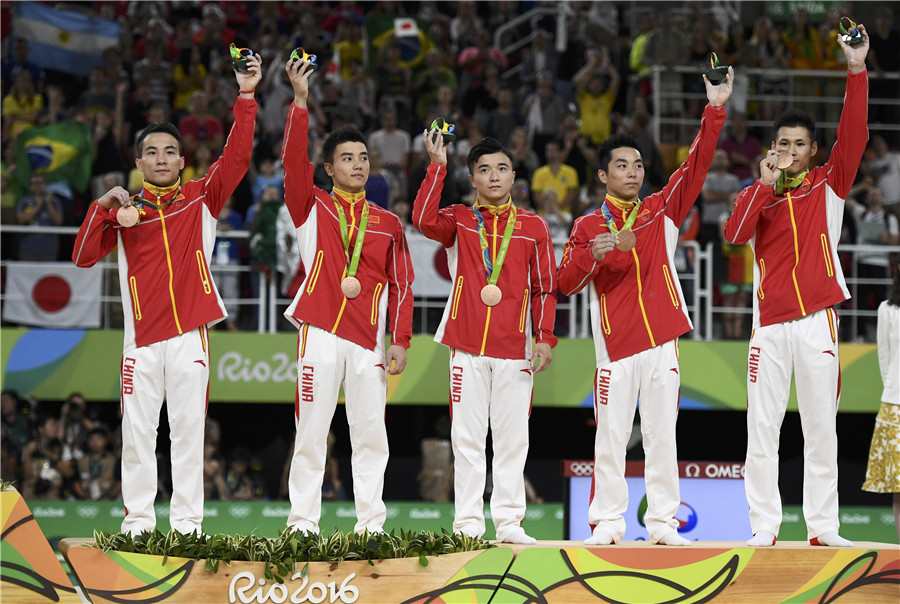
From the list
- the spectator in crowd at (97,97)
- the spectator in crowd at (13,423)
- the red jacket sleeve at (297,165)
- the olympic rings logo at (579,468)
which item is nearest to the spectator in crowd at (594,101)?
the spectator in crowd at (97,97)

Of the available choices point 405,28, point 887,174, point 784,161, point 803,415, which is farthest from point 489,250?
point 405,28

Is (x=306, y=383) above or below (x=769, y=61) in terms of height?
below

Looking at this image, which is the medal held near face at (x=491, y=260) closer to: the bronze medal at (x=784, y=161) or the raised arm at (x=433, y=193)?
the raised arm at (x=433, y=193)

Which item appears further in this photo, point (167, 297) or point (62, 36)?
point (62, 36)

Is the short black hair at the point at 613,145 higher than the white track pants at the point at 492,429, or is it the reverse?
the short black hair at the point at 613,145

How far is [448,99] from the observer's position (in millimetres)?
13297

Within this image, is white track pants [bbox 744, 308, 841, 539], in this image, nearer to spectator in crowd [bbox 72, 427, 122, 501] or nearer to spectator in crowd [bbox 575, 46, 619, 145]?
spectator in crowd [bbox 72, 427, 122, 501]

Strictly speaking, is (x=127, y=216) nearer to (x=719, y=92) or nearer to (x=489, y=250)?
(x=489, y=250)

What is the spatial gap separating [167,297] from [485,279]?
1717 mm

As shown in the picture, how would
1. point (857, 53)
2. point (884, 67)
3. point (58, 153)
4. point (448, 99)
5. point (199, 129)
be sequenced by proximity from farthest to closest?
point (884, 67), point (448, 99), point (199, 129), point (58, 153), point (857, 53)

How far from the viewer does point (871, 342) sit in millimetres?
11477

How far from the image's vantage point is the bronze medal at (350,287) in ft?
20.3

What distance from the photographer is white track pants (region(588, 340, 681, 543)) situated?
20.1 feet

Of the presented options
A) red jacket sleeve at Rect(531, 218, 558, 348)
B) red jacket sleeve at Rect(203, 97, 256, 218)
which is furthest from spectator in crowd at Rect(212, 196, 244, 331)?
red jacket sleeve at Rect(531, 218, 558, 348)
